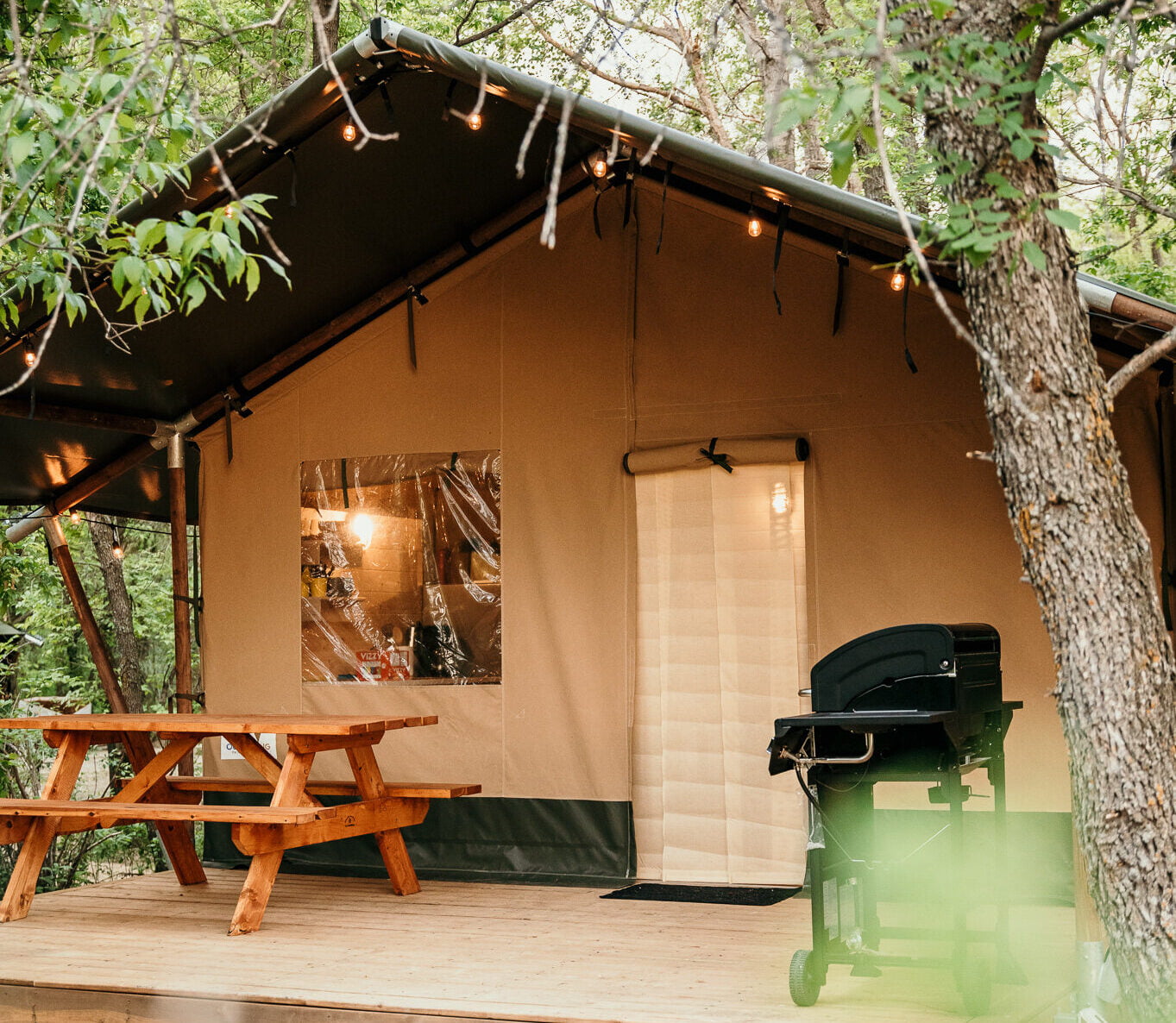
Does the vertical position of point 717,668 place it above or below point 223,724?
above

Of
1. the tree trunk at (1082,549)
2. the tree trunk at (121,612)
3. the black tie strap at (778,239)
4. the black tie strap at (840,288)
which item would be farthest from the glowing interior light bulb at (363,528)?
the tree trunk at (121,612)

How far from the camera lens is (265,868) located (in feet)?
14.7

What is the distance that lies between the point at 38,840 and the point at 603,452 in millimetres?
2745

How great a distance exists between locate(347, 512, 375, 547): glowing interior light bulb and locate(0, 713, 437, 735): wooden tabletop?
48.3 inches

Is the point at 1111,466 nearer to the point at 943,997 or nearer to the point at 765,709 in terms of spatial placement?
the point at 943,997

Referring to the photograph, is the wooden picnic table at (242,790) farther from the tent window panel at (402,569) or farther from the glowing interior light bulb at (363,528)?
the glowing interior light bulb at (363,528)

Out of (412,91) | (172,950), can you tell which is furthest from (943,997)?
(412,91)

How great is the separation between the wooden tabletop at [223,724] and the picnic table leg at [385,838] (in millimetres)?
191

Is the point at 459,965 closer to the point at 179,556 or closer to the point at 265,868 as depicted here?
the point at 265,868

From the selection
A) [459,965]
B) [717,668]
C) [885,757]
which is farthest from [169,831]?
[885,757]

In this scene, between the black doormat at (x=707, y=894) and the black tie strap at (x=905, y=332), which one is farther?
the black tie strap at (x=905, y=332)

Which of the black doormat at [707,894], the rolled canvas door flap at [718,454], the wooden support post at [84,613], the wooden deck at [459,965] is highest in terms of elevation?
the rolled canvas door flap at [718,454]

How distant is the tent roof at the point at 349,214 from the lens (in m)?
3.89

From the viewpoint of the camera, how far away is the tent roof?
3.89m
